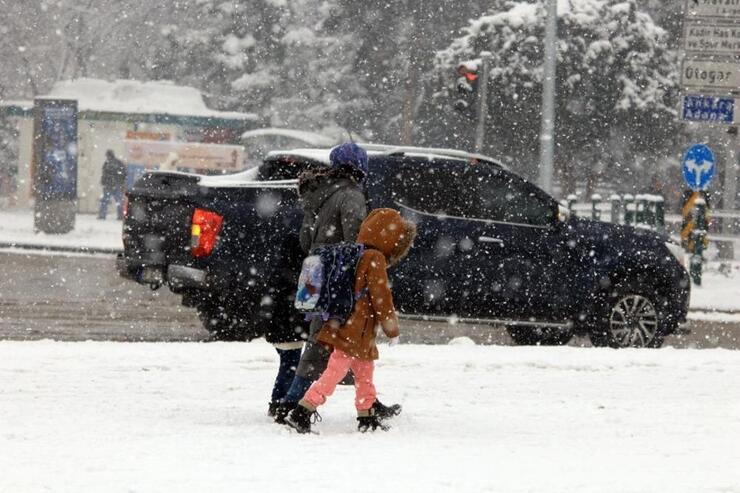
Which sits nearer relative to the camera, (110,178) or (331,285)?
(331,285)

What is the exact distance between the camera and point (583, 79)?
41594 mm

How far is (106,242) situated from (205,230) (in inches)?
654

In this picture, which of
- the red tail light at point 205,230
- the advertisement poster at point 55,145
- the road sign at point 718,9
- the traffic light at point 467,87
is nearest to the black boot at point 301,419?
the red tail light at point 205,230

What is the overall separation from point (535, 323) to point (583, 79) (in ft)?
93.4

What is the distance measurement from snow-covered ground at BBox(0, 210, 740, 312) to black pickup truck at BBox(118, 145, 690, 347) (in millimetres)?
6079

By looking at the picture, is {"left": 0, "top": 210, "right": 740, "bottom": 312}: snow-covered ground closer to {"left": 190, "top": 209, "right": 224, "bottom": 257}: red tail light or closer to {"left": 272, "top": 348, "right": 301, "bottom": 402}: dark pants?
{"left": 190, "top": 209, "right": 224, "bottom": 257}: red tail light

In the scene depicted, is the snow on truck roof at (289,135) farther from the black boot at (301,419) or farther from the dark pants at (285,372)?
the black boot at (301,419)

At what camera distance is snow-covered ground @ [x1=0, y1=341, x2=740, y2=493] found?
22.3ft

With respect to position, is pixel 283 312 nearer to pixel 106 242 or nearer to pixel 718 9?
pixel 718 9

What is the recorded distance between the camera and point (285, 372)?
8.64 metres

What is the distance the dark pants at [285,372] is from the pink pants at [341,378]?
1.56 feet

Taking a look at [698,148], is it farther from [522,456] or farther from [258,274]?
[522,456]


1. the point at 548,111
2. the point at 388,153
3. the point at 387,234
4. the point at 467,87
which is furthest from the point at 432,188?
the point at 548,111

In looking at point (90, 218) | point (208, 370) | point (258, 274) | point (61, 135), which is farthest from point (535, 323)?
point (90, 218)
